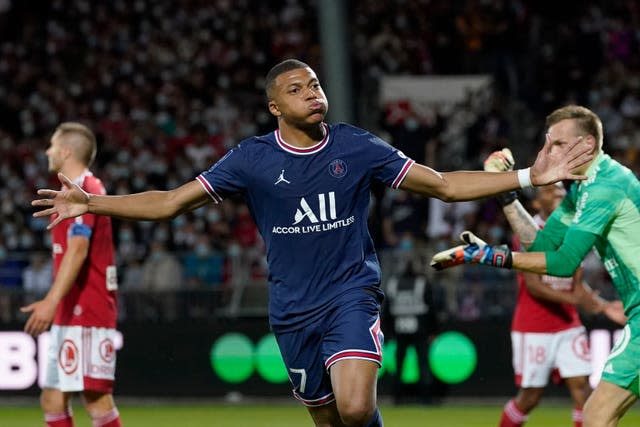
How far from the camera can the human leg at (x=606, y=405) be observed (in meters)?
6.43

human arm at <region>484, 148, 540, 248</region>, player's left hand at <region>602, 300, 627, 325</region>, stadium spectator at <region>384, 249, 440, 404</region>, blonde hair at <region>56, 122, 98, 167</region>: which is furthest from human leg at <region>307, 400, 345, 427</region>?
stadium spectator at <region>384, 249, 440, 404</region>

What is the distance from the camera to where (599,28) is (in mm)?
24094

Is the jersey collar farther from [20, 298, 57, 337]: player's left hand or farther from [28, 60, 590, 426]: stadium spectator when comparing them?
[20, 298, 57, 337]: player's left hand

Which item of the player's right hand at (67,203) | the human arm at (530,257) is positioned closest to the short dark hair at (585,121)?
the human arm at (530,257)

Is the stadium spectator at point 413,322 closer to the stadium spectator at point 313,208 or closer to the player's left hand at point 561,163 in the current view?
the stadium spectator at point 313,208

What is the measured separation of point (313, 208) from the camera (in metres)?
6.82

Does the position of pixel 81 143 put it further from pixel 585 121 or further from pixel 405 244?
pixel 405 244

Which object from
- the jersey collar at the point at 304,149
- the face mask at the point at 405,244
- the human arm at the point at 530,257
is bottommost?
the face mask at the point at 405,244

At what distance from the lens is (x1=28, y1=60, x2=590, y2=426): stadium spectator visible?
673cm

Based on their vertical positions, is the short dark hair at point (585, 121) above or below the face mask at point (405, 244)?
above

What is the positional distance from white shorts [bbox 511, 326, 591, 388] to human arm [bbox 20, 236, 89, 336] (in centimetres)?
376

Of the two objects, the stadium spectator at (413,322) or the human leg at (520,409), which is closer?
the human leg at (520,409)

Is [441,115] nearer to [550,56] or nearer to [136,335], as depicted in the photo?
[550,56]

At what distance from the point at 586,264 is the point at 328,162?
34.1 feet
